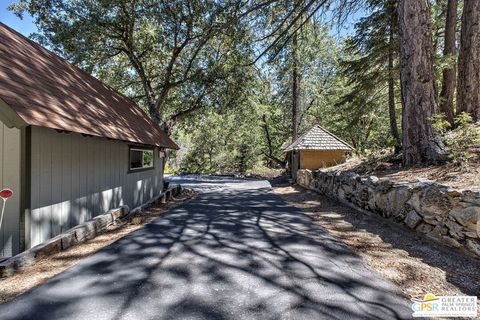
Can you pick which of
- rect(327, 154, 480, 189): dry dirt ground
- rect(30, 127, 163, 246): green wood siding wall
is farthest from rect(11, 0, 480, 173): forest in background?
rect(30, 127, 163, 246): green wood siding wall

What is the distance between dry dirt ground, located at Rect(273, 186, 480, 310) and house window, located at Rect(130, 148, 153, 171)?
563 cm

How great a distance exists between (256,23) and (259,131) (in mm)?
19840

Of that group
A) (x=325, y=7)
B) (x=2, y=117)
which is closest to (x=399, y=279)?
(x=2, y=117)

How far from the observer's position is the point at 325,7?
30.4 ft

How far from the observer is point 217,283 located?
325 centimetres

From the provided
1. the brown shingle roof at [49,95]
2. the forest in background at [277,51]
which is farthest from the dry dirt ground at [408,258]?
the brown shingle roof at [49,95]

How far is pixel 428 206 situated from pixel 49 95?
6634 millimetres

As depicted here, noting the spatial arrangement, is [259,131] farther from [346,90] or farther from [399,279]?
[399,279]

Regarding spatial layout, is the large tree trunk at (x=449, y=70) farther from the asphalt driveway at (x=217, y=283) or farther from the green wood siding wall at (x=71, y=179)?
the green wood siding wall at (x=71, y=179)

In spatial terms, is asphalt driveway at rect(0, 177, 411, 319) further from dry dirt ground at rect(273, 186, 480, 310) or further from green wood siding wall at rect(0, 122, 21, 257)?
green wood siding wall at rect(0, 122, 21, 257)

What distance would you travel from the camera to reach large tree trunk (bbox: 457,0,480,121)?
7.54 meters

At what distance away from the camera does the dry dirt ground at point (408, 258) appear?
316 cm

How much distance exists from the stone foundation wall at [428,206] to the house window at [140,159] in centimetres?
645

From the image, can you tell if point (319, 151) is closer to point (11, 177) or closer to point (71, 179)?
point (71, 179)
